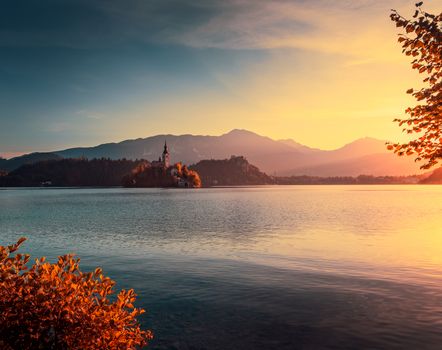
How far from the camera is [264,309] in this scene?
16.8 meters

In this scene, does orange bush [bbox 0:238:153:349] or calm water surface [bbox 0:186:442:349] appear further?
calm water surface [bbox 0:186:442:349]

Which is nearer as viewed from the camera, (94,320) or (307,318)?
(94,320)

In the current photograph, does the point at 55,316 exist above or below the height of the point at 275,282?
above

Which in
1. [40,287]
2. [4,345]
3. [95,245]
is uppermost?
[40,287]

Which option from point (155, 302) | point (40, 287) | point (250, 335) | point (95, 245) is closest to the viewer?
point (40, 287)

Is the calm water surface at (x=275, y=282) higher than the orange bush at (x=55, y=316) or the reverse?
the reverse

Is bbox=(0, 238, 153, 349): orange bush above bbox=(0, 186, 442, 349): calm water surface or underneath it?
above

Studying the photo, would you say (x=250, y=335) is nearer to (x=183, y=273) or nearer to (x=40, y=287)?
(x=40, y=287)

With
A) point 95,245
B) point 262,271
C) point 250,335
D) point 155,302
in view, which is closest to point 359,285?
point 262,271

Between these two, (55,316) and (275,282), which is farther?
(275,282)

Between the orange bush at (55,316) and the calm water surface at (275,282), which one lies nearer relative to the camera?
the orange bush at (55,316)

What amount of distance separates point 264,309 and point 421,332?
6.19m

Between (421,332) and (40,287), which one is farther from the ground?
(40,287)

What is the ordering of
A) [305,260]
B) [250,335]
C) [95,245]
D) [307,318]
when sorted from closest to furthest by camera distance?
[250,335] → [307,318] → [305,260] → [95,245]
